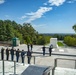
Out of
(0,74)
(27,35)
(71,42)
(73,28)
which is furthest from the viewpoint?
(27,35)

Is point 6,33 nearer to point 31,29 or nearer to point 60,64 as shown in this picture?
point 31,29

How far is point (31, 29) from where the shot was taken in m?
57.6

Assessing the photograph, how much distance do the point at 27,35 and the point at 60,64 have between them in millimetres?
42495

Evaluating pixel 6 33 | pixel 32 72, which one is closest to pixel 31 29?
pixel 6 33

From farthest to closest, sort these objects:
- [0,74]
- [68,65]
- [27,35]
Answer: [27,35]
[68,65]
[0,74]

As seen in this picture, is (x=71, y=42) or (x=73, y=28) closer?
(x=73, y=28)

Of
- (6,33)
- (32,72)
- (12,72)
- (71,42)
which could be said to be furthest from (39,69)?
(6,33)

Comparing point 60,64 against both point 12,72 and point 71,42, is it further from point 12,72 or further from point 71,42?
point 71,42

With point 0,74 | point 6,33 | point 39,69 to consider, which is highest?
point 6,33

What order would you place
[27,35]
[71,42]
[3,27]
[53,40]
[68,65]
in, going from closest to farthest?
[68,65]
[53,40]
[71,42]
[3,27]
[27,35]

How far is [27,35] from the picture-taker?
5553 cm

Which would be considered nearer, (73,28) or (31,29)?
(73,28)

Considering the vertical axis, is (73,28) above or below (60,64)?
above

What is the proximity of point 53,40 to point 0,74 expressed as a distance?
1678 centimetres
